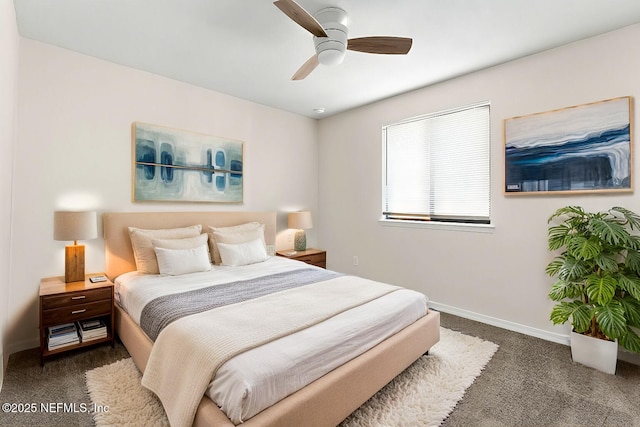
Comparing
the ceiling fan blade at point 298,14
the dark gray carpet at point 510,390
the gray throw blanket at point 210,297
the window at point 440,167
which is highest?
the ceiling fan blade at point 298,14

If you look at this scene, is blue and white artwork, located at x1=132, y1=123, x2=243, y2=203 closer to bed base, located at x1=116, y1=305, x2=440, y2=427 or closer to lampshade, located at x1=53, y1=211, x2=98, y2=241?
lampshade, located at x1=53, y1=211, x2=98, y2=241

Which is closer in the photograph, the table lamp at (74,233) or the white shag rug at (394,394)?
the white shag rug at (394,394)

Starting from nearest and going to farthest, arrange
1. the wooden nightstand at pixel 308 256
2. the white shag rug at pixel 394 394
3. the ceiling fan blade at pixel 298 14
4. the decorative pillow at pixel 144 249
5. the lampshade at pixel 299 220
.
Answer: the ceiling fan blade at pixel 298 14
the white shag rug at pixel 394 394
the decorative pillow at pixel 144 249
the wooden nightstand at pixel 308 256
the lampshade at pixel 299 220

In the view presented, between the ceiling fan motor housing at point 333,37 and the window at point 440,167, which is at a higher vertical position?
the ceiling fan motor housing at point 333,37

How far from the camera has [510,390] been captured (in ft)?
6.81

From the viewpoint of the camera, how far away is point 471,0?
206cm

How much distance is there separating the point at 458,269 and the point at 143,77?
4.04m

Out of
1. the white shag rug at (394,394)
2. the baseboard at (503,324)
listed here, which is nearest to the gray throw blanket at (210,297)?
the white shag rug at (394,394)

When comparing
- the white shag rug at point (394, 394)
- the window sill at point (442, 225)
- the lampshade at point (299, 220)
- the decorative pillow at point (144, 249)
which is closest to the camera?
the white shag rug at point (394, 394)

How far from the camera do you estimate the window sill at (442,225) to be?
3.18 metres

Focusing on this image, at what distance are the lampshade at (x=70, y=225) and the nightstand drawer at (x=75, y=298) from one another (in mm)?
465

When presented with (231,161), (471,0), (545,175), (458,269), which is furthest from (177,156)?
(545,175)

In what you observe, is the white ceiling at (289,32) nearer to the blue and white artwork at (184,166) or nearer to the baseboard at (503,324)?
the blue and white artwork at (184,166)

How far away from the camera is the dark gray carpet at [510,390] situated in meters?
1.79
